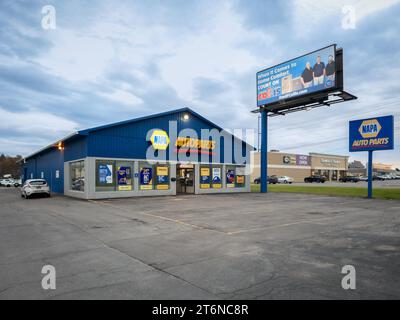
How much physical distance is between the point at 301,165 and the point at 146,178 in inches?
2382

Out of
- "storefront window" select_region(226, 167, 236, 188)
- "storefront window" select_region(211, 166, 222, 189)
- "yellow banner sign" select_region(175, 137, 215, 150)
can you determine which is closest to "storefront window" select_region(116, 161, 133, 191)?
"yellow banner sign" select_region(175, 137, 215, 150)

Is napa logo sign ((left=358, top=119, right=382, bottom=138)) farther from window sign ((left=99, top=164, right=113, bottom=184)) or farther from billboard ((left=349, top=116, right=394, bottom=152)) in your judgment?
window sign ((left=99, top=164, right=113, bottom=184))

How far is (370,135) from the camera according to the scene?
2355cm

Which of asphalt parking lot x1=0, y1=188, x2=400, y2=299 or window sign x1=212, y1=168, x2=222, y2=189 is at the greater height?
window sign x1=212, y1=168, x2=222, y2=189

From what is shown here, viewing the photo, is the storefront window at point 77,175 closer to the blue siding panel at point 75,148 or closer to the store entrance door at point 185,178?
the blue siding panel at point 75,148

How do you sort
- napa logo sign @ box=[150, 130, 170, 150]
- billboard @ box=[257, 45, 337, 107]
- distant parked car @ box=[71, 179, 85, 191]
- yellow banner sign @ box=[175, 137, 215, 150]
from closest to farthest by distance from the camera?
1. distant parked car @ box=[71, 179, 85, 191]
2. billboard @ box=[257, 45, 337, 107]
3. napa logo sign @ box=[150, 130, 170, 150]
4. yellow banner sign @ box=[175, 137, 215, 150]

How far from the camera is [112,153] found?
72.8ft

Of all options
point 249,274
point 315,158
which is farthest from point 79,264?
point 315,158

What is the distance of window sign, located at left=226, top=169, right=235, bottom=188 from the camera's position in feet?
97.2

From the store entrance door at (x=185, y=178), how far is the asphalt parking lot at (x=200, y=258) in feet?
54.5

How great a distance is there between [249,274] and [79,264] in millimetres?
3381

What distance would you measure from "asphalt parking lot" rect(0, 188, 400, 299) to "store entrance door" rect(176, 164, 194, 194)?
16622 mm

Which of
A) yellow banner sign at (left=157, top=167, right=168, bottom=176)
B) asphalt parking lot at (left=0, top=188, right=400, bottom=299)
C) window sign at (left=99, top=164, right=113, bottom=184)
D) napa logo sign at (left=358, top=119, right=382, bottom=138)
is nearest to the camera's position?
asphalt parking lot at (left=0, top=188, right=400, bottom=299)
